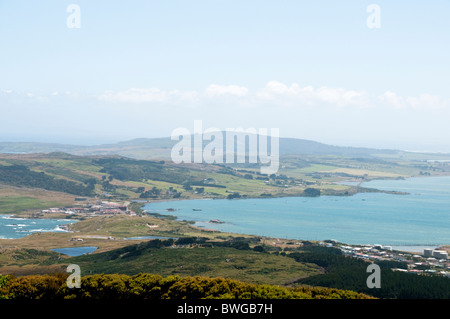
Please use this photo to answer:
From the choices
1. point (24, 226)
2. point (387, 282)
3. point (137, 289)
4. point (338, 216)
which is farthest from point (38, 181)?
point (387, 282)

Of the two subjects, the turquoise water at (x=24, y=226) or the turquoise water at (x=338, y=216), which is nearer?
the turquoise water at (x=24, y=226)

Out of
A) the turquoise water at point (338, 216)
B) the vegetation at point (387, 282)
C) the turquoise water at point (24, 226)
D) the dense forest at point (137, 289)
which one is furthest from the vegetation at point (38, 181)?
the dense forest at point (137, 289)

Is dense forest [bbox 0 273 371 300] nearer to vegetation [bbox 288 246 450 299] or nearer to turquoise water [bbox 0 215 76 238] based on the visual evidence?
vegetation [bbox 288 246 450 299]

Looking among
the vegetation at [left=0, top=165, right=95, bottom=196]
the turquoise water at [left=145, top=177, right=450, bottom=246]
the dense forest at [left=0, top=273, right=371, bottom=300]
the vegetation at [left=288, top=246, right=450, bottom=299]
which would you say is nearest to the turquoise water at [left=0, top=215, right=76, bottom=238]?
the turquoise water at [left=145, top=177, right=450, bottom=246]

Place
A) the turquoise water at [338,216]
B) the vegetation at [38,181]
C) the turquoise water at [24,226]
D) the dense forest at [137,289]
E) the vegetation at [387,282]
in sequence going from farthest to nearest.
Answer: the vegetation at [38,181] → the turquoise water at [338,216] → the turquoise water at [24,226] → the vegetation at [387,282] → the dense forest at [137,289]

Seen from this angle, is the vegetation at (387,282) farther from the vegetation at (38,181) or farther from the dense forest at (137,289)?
the vegetation at (38,181)
